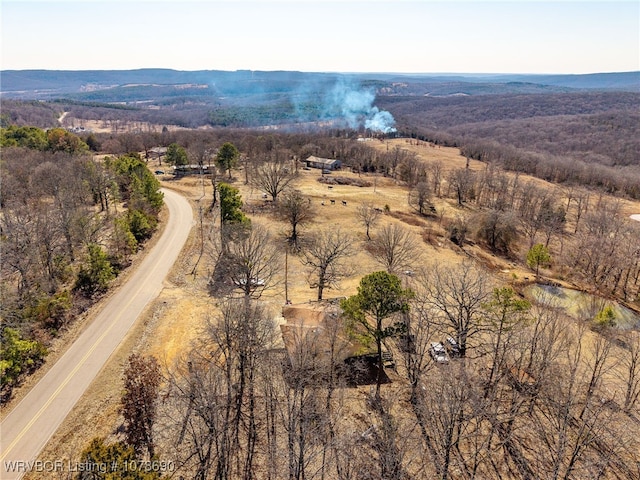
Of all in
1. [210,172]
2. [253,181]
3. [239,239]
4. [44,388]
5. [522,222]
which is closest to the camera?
[44,388]

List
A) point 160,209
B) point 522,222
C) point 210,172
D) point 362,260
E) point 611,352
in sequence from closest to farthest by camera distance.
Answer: point 611,352, point 362,260, point 160,209, point 522,222, point 210,172

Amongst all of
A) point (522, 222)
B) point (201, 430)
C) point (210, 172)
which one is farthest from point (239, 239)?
point (210, 172)

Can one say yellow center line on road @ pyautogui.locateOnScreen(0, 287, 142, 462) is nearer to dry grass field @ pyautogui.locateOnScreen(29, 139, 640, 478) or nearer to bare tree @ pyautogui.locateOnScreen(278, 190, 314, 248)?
dry grass field @ pyautogui.locateOnScreen(29, 139, 640, 478)

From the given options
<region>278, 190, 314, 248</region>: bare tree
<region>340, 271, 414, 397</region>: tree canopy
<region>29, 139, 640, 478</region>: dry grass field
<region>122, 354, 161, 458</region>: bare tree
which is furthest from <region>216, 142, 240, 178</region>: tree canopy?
<region>122, 354, 161, 458</region>: bare tree

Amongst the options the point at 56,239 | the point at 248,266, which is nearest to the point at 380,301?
the point at 248,266

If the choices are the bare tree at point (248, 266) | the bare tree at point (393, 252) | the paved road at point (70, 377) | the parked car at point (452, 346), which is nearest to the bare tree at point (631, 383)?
the parked car at point (452, 346)

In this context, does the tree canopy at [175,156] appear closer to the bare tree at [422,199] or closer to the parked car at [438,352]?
the bare tree at [422,199]

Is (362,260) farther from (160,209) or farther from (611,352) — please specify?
(160,209)

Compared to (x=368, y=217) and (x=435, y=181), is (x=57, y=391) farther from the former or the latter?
(x=435, y=181)
